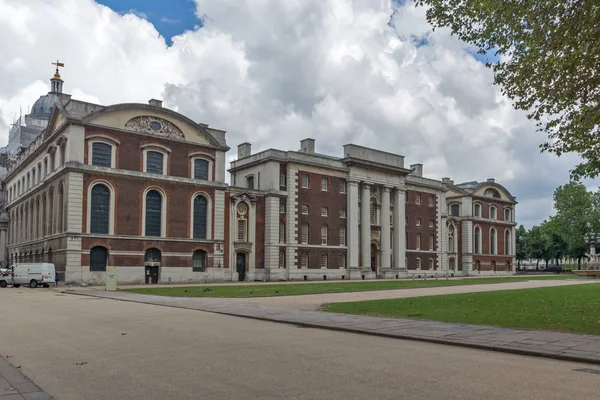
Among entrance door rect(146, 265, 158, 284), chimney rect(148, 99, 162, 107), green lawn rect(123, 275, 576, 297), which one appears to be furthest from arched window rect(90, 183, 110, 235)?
green lawn rect(123, 275, 576, 297)

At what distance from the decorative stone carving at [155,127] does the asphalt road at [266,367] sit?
3885cm

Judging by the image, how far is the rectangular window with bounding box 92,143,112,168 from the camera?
50625 millimetres

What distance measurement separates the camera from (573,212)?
311ft

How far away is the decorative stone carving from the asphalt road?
38848mm

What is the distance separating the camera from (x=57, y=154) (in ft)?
175

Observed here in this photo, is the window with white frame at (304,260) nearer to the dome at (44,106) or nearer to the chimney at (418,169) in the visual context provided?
the chimney at (418,169)

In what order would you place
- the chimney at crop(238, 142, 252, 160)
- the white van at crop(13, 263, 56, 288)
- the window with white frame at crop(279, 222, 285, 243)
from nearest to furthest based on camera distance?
the white van at crop(13, 263, 56, 288)
the window with white frame at crop(279, 222, 285, 243)
the chimney at crop(238, 142, 252, 160)

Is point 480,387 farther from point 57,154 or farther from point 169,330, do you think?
point 57,154

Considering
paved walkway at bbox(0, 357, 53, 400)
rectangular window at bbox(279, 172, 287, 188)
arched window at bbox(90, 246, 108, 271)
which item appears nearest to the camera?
paved walkway at bbox(0, 357, 53, 400)

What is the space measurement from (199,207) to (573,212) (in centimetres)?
6806

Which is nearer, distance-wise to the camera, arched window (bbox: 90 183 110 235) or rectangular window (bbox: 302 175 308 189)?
arched window (bbox: 90 183 110 235)

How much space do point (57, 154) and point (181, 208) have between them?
12729 millimetres

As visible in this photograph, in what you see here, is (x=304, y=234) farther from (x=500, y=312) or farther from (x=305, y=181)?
(x=500, y=312)

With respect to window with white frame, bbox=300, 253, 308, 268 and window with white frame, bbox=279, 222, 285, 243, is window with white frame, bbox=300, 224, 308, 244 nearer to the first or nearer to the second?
window with white frame, bbox=300, 253, 308, 268
